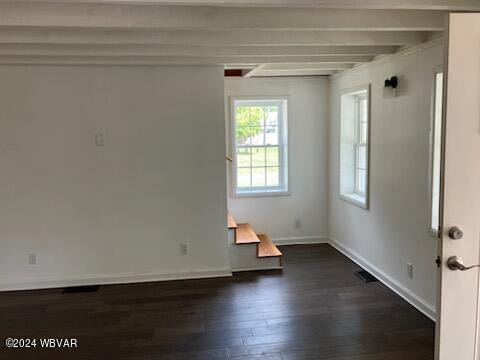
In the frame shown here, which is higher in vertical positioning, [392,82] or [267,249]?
[392,82]

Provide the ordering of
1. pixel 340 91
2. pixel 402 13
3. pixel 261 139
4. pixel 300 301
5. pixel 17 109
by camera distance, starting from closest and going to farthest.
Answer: pixel 402 13 < pixel 300 301 < pixel 17 109 < pixel 340 91 < pixel 261 139

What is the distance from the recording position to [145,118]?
14.2 ft

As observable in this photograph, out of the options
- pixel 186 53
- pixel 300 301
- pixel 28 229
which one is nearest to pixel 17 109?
pixel 28 229

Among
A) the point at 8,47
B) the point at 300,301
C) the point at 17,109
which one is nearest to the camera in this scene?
the point at 8,47

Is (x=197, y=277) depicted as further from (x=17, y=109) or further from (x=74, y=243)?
(x=17, y=109)

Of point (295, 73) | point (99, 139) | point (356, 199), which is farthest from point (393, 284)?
point (99, 139)

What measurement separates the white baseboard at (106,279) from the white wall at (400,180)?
1.63m

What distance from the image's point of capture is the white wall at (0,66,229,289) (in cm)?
421

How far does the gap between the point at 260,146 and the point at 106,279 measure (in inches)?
102

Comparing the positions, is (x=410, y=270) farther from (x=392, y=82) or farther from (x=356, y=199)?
(x=392, y=82)

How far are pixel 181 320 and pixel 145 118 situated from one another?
2.02 metres

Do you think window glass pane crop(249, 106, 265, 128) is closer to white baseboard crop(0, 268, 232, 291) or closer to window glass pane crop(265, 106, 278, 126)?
window glass pane crop(265, 106, 278, 126)

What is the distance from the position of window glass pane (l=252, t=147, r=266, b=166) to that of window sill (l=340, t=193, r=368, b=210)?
1.16 meters

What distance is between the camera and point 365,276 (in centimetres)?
448
